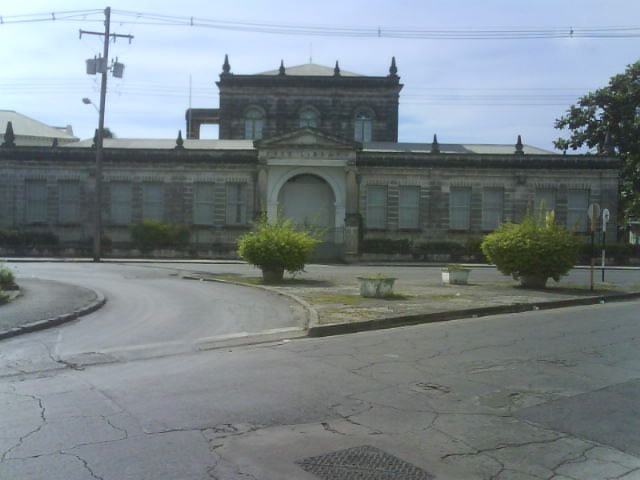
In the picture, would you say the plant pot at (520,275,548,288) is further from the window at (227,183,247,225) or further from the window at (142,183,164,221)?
the window at (142,183,164,221)

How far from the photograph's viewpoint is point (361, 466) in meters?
5.13

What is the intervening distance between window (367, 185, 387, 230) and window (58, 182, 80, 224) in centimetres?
1877

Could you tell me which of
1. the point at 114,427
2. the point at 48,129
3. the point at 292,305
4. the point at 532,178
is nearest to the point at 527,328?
the point at 292,305

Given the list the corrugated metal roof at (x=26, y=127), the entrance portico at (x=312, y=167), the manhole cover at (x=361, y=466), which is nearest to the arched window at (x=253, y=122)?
the entrance portico at (x=312, y=167)

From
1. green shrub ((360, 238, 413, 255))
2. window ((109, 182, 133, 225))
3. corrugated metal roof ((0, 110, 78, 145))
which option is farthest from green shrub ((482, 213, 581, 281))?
corrugated metal roof ((0, 110, 78, 145))

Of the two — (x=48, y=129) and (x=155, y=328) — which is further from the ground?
(x=48, y=129)

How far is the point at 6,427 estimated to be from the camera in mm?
5934

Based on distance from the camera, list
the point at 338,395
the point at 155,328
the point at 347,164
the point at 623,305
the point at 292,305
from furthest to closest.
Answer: the point at 347,164 → the point at 623,305 → the point at 292,305 → the point at 155,328 → the point at 338,395

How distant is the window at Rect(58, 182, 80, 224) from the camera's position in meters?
41.7

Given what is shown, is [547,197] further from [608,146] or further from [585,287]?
[585,287]

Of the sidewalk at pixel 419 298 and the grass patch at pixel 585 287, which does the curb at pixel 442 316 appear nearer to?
the sidewalk at pixel 419 298

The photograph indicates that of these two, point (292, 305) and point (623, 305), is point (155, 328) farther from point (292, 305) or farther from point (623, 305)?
point (623, 305)

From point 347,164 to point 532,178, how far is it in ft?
39.3

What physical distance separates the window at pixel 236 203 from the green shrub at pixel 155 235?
3.55 metres
